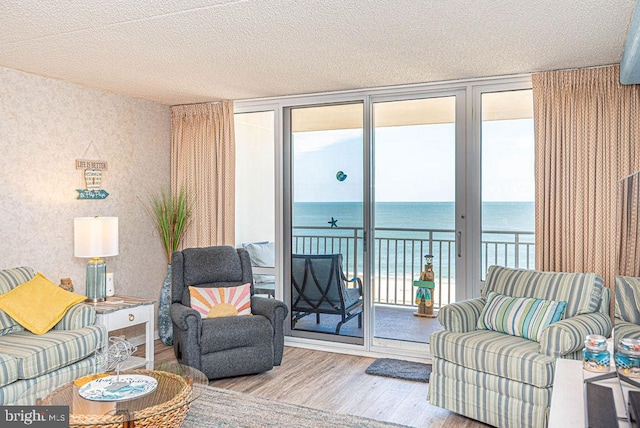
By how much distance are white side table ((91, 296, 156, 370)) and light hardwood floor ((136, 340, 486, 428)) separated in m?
0.51

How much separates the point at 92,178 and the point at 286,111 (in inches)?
75.3

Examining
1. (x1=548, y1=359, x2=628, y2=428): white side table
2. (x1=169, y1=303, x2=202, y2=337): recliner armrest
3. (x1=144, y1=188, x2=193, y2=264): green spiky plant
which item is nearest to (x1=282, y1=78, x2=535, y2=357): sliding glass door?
(x1=144, y1=188, x2=193, y2=264): green spiky plant

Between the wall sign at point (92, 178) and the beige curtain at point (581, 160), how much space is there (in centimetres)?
378

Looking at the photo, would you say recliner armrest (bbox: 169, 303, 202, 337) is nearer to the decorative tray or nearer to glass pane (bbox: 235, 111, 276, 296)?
the decorative tray

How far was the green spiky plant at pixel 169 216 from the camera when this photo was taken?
538 centimetres

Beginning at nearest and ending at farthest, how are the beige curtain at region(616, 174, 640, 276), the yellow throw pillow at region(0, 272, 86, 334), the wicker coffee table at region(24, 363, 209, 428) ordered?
1. the beige curtain at region(616, 174, 640, 276)
2. the wicker coffee table at region(24, 363, 209, 428)
3. the yellow throw pillow at region(0, 272, 86, 334)

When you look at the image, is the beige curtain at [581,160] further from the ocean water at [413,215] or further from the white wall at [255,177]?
the white wall at [255,177]

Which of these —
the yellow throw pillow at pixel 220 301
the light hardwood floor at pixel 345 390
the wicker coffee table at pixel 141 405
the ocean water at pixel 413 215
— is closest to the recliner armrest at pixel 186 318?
the yellow throw pillow at pixel 220 301

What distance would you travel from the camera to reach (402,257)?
5.57 meters

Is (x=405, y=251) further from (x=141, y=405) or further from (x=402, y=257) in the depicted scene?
(x=141, y=405)

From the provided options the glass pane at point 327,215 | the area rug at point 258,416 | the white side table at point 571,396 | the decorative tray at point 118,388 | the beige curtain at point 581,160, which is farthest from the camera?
the glass pane at point 327,215

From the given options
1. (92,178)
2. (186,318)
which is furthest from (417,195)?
(92,178)

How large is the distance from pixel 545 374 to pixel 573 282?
0.84 metres

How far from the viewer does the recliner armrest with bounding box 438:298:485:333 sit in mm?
3594
